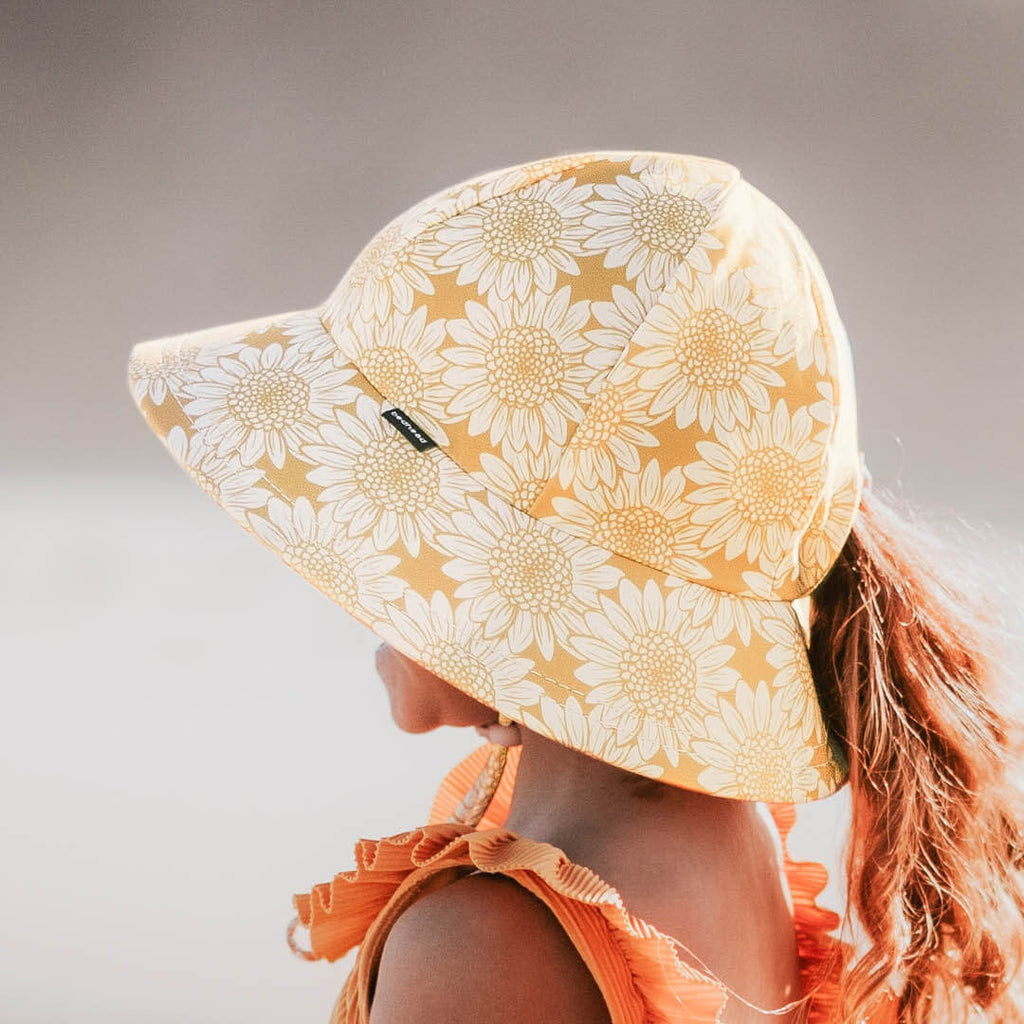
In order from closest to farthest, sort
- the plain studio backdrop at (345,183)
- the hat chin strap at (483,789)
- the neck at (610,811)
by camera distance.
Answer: the neck at (610,811) → the hat chin strap at (483,789) → the plain studio backdrop at (345,183)

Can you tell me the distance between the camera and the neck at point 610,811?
1.93 ft

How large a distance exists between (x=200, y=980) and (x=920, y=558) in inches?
60.0

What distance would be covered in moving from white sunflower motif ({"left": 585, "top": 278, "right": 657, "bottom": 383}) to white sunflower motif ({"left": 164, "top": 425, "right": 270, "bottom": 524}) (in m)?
0.18

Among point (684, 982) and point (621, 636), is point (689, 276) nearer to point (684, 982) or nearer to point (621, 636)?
point (621, 636)

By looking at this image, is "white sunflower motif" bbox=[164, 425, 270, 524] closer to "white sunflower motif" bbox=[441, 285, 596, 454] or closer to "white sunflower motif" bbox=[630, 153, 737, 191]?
"white sunflower motif" bbox=[441, 285, 596, 454]

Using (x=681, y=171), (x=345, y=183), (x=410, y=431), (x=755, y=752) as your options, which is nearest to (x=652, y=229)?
(x=681, y=171)

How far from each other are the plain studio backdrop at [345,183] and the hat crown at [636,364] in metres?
1.79

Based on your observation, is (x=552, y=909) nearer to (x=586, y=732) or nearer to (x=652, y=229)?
(x=586, y=732)

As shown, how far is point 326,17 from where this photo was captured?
97.0 inches

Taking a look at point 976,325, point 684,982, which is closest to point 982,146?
point 976,325

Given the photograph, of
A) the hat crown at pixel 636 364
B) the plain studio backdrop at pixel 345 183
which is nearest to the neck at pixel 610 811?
the hat crown at pixel 636 364

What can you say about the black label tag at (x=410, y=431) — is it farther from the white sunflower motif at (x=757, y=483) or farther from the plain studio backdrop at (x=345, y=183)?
the plain studio backdrop at (x=345, y=183)

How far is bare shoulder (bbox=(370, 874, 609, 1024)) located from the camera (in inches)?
19.1

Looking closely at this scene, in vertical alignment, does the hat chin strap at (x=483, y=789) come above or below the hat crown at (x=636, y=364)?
below
